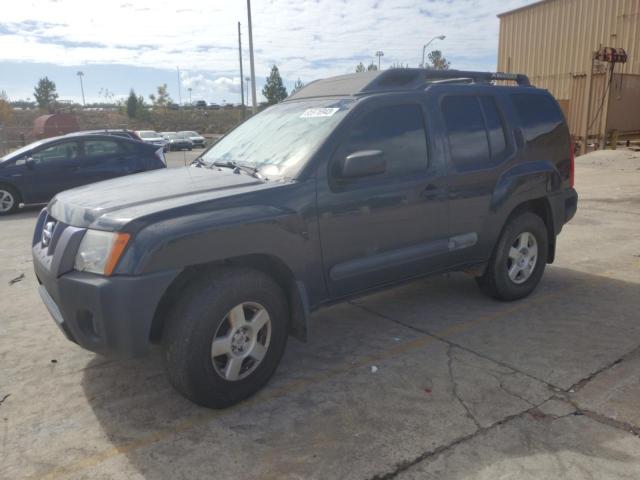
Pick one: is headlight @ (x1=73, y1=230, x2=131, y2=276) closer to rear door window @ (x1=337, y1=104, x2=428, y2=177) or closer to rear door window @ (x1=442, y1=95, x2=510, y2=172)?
rear door window @ (x1=337, y1=104, x2=428, y2=177)

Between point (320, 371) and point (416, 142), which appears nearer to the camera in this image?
point (320, 371)

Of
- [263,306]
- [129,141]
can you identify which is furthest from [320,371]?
[129,141]

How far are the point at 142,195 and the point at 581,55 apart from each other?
2660cm

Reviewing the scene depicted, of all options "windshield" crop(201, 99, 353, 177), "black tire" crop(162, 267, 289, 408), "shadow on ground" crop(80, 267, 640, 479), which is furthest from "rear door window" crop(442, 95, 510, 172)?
"black tire" crop(162, 267, 289, 408)

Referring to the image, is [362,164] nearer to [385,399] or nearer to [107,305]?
[385,399]

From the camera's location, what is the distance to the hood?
2891mm

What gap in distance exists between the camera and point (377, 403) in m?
3.18

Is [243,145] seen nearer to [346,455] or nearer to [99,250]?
[99,250]

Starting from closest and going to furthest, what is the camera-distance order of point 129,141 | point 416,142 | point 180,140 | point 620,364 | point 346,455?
1. point 346,455
2. point 620,364
3. point 416,142
4. point 129,141
5. point 180,140

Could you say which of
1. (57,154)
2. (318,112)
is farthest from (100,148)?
(318,112)

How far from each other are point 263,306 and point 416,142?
5.64ft

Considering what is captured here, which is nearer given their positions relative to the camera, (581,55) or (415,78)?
(415,78)

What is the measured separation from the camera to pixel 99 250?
279cm

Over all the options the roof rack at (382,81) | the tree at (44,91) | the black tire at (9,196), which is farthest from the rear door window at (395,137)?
the tree at (44,91)
